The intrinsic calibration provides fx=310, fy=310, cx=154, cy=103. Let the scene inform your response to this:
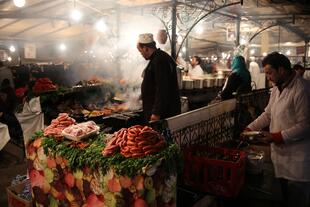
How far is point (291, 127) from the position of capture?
3656mm

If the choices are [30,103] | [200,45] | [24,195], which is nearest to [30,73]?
[30,103]

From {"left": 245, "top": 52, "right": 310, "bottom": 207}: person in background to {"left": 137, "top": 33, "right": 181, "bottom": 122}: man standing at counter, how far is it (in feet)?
5.40

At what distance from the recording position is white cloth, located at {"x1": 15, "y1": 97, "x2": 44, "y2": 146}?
7.26m

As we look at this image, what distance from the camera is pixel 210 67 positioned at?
17.1 metres

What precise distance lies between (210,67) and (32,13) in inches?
387

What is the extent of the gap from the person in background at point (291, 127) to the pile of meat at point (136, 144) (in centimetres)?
147

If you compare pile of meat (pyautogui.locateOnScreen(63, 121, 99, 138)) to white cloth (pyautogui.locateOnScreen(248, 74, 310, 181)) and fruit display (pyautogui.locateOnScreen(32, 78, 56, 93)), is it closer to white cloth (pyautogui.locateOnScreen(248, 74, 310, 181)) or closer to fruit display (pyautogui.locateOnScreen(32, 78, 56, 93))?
white cloth (pyautogui.locateOnScreen(248, 74, 310, 181))

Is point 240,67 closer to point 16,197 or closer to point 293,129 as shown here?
point 293,129

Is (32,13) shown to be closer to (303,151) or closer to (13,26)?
(13,26)

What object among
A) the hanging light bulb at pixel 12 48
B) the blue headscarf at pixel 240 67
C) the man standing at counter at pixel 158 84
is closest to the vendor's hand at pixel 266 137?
the man standing at counter at pixel 158 84

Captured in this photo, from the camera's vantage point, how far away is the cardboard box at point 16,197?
4.17 meters

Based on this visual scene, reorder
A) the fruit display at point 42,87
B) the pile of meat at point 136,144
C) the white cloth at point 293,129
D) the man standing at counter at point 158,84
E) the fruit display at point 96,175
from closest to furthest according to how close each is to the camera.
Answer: the fruit display at point 96,175
the pile of meat at point 136,144
the white cloth at point 293,129
the man standing at counter at point 158,84
the fruit display at point 42,87

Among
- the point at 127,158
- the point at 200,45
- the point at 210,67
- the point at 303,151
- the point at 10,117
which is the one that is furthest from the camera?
the point at 200,45

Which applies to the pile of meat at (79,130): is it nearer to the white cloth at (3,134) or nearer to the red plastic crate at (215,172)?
the red plastic crate at (215,172)
